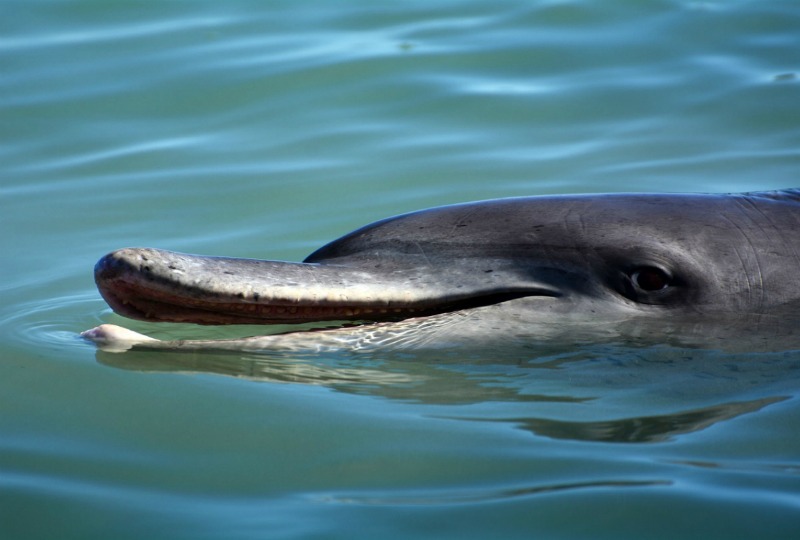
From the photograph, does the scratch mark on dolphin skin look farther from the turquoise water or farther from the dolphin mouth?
the dolphin mouth

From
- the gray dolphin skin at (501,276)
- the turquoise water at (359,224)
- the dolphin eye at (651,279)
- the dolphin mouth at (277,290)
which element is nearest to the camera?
the turquoise water at (359,224)

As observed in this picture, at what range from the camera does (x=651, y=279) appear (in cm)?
570

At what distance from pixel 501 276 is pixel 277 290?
3.49ft

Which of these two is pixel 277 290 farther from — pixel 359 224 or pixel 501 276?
pixel 359 224

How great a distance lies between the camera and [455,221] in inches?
231

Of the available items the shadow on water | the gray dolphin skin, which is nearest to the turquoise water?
the shadow on water

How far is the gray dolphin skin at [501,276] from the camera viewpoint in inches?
208

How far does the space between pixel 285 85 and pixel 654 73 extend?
3.68 metres

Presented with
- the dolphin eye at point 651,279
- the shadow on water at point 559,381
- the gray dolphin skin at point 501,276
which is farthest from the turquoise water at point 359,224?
the dolphin eye at point 651,279

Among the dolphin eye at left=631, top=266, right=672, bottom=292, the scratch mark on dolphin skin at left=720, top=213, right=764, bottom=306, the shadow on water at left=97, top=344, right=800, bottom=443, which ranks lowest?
the shadow on water at left=97, top=344, right=800, bottom=443

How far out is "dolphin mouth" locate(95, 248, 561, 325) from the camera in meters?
5.18

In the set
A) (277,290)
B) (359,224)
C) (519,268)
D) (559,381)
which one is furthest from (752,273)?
(359,224)

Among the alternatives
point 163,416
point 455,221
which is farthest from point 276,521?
point 455,221

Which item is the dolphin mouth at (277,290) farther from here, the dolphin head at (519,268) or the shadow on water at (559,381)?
the shadow on water at (559,381)
